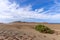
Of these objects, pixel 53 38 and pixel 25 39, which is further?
pixel 53 38

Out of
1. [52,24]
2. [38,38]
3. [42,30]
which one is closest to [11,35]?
[38,38]

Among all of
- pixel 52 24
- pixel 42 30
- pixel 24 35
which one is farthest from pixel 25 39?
pixel 52 24

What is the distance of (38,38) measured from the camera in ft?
37.2

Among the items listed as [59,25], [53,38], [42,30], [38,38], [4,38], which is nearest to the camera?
[4,38]

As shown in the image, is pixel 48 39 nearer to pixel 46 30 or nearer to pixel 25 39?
pixel 25 39

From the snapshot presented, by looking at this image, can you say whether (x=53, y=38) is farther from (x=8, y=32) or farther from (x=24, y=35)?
(x=8, y=32)

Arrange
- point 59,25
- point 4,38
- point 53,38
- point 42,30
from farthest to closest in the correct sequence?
point 59,25, point 42,30, point 53,38, point 4,38

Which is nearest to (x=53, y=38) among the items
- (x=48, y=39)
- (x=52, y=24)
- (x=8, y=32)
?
(x=48, y=39)

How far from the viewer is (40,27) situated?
50.5ft

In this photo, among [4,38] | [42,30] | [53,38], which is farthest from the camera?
[42,30]

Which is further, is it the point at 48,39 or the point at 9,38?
the point at 48,39

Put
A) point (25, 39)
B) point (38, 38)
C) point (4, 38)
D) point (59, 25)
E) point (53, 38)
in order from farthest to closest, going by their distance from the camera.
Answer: point (59, 25) < point (53, 38) < point (38, 38) < point (25, 39) < point (4, 38)

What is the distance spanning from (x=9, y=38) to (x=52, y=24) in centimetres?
931

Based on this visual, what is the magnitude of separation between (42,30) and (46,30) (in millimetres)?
353
